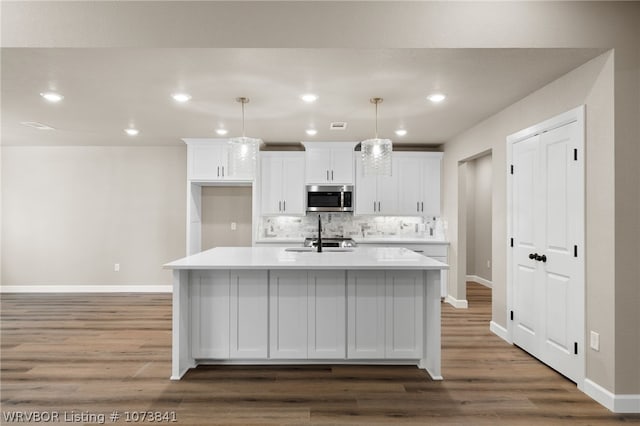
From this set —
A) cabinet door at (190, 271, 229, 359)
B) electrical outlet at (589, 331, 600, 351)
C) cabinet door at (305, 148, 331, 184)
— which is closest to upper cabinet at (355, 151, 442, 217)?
cabinet door at (305, 148, 331, 184)

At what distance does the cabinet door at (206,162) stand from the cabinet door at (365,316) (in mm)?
3276

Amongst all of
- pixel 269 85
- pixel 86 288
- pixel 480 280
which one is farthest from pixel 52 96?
pixel 480 280

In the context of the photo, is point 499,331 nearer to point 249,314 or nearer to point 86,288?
point 249,314

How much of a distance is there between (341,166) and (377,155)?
2.19 meters

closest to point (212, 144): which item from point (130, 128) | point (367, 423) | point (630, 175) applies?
point (130, 128)

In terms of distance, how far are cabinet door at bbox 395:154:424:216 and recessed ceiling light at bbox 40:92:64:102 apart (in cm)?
428

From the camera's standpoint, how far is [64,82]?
327 cm

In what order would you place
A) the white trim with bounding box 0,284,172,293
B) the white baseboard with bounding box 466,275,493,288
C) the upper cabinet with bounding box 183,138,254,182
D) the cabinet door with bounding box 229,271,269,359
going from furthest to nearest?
the white baseboard with bounding box 466,275,493,288, the white trim with bounding box 0,284,172,293, the upper cabinet with bounding box 183,138,254,182, the cabinet door with bounding box 229,271,269,359

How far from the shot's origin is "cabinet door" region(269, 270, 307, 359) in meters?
3.20

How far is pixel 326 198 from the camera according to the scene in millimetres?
5863

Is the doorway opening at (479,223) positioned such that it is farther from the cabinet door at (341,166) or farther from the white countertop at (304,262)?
the white countertop at (304,262)

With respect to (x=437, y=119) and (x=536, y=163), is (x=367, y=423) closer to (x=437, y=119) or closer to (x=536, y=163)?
(x=536, y=163)

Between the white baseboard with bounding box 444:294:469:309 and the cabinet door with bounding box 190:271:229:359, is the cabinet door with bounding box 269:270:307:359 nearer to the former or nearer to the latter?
the cabinet door with bounding box 190:271:229:359

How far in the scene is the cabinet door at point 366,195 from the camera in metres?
5.94
